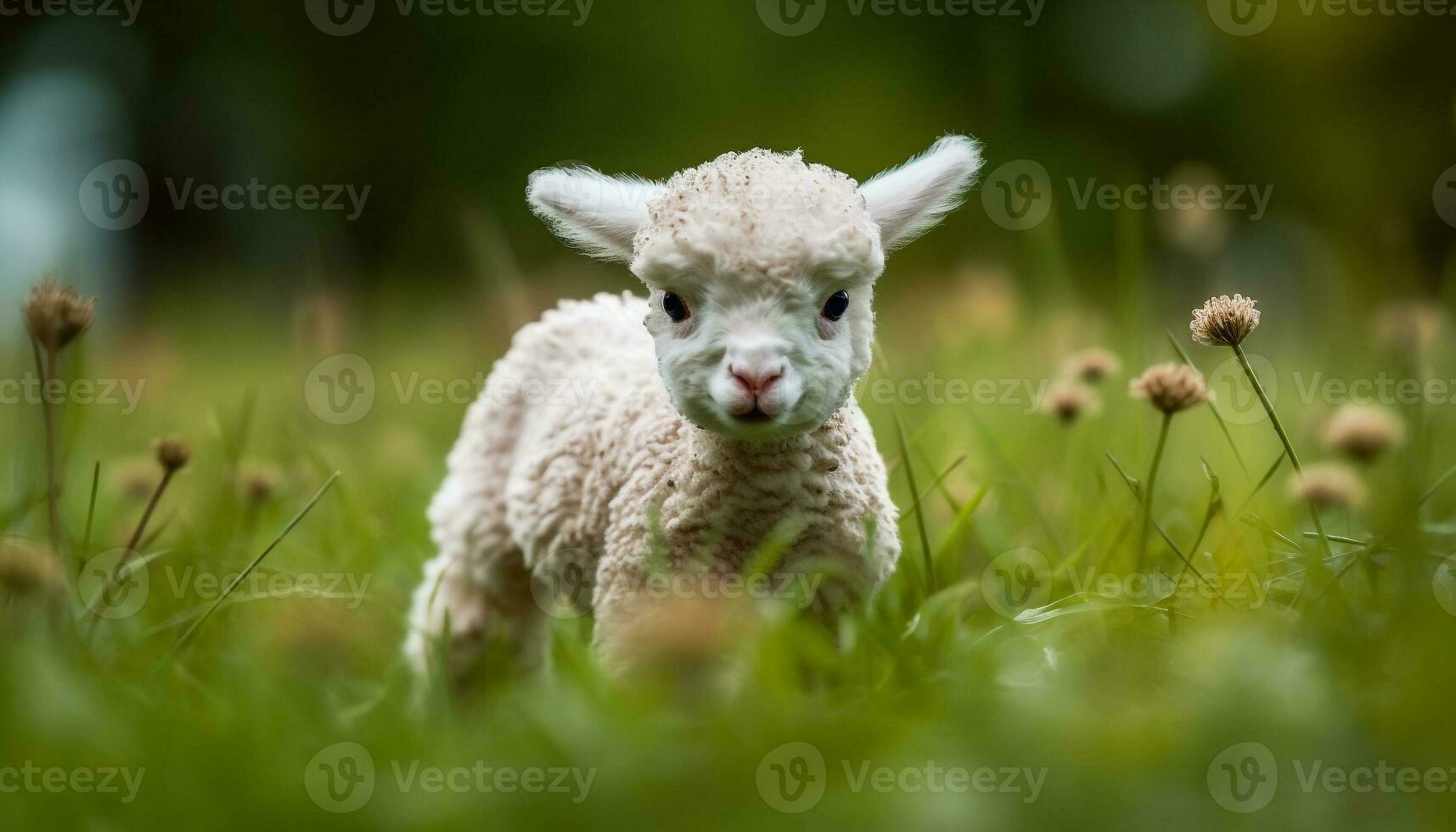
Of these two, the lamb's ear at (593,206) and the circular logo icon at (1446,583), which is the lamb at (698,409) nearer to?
the lamb's ear at (593,206)

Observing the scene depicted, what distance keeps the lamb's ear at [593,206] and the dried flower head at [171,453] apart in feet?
1.45

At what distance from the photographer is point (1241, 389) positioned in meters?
2.50

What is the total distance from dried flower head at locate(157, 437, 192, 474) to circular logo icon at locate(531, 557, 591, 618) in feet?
1.27

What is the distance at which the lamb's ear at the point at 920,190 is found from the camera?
4.00 feet

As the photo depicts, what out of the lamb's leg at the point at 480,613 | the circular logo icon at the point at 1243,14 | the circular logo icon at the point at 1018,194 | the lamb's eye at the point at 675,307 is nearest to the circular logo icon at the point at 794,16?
the circular logo icon at the point at 1243,14

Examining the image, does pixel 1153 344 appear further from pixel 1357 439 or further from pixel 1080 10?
pixel 1357 439

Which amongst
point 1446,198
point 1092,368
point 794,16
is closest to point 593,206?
point 1092,368

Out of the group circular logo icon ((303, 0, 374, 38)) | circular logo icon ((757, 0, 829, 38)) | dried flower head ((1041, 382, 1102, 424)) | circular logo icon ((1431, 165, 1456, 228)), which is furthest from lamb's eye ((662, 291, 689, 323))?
circular logo icon ((303, 0, 374, 38))

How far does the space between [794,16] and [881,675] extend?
3.19 metres

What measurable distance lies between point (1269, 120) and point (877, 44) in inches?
47.2

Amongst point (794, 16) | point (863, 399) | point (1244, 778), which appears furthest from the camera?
point (794, 16)

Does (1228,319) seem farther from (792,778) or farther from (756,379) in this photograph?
(792,778)

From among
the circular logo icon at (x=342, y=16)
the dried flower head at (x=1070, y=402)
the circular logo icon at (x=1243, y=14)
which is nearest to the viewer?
the dried flower head at (x=1070, y=402)

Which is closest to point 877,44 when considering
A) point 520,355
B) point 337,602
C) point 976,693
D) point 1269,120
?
point 1269,120
